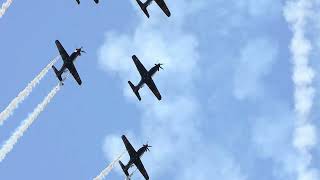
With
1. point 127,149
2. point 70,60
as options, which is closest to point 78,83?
point 70,60

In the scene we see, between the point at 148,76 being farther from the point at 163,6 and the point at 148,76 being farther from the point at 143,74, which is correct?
the point at 163,6

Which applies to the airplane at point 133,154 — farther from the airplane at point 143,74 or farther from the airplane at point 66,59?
the airplane at point 66,59

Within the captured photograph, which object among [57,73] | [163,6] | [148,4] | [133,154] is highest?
[163,6]

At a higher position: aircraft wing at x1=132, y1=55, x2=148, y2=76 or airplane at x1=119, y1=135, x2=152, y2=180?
aircraft wing at x1=132, y1=55, x2=148, y2=76

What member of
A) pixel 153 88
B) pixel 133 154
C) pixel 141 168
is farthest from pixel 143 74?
pixel 141 168

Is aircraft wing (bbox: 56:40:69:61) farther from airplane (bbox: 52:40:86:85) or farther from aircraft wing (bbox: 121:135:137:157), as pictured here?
aircraft wing (bbox: 121:135:137:157)

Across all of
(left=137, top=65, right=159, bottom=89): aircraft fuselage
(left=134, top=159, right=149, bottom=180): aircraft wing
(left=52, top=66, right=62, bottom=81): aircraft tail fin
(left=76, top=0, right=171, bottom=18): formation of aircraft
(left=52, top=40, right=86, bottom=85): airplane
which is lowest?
(left=134, top=159, right=149, bottom=180): aircraft wing

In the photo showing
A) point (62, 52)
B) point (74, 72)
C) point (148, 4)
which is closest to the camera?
point (62, 52)

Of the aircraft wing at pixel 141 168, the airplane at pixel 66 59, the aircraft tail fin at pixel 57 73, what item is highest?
the airplane at pixel 66 59

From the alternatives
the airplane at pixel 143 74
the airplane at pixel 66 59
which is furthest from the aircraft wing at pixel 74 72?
the airplane at pixel 143 74

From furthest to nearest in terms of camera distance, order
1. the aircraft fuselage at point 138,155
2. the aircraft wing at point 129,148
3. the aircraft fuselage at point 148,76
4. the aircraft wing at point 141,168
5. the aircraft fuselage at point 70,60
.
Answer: the aircraft wing at point 141,168, the aircraft wing at point 129,148, the aircraft fuselage at point 148,76, the aircraft fuselage at point 138,155, the aircraft fuselage at point 70,60

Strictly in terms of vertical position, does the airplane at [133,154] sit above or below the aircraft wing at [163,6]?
below

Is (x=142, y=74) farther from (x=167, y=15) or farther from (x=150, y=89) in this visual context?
(x=167, y=15)

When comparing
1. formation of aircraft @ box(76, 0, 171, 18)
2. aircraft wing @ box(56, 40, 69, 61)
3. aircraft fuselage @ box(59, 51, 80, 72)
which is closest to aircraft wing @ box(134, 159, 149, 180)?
aircraft fuselage @ box(59, 51, 80, 72)
